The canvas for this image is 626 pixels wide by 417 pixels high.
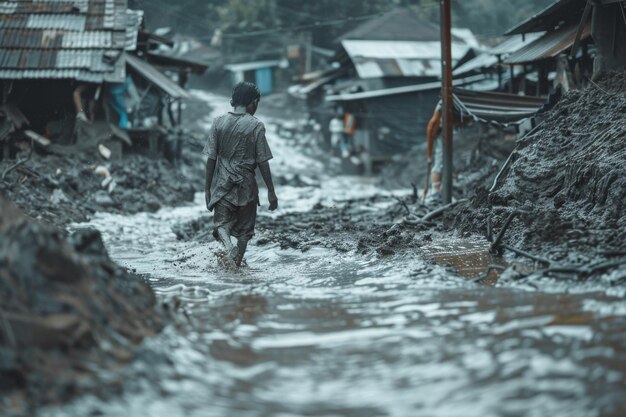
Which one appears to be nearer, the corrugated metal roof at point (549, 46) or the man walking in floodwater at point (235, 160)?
the man walking in floodwater at point (235, 160)

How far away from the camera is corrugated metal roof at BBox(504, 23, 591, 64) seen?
48.2ft

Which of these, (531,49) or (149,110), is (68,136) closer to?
(149,110)

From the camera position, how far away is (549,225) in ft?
24.0

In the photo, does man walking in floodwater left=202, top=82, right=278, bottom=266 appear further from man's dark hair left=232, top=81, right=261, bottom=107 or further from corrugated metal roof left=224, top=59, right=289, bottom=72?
corrugated metal roof left=224, top=59, right=289, bottom=72

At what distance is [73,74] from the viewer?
62.0ft

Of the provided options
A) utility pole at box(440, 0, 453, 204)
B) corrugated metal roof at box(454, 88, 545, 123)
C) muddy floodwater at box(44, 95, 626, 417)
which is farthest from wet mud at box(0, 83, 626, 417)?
corrugated metal roof at box(454, 88, 545, 123)

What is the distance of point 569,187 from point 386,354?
16.8 ft

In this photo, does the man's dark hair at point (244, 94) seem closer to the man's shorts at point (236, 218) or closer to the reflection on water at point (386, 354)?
the man's shorts at point (236, 218)

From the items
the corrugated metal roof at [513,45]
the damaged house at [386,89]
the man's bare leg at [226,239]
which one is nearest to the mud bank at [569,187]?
the man's bare leg at [226,239]

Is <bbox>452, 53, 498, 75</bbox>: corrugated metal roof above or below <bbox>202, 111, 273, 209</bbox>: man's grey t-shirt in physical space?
above

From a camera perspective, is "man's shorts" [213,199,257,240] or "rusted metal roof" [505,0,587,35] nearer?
"man's shorts" [213,199,257,240]

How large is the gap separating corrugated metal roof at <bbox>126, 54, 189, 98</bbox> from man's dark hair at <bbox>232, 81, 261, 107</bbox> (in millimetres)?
14553

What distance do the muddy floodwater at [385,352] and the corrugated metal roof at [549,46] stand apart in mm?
8673

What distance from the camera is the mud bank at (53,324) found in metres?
3.47
